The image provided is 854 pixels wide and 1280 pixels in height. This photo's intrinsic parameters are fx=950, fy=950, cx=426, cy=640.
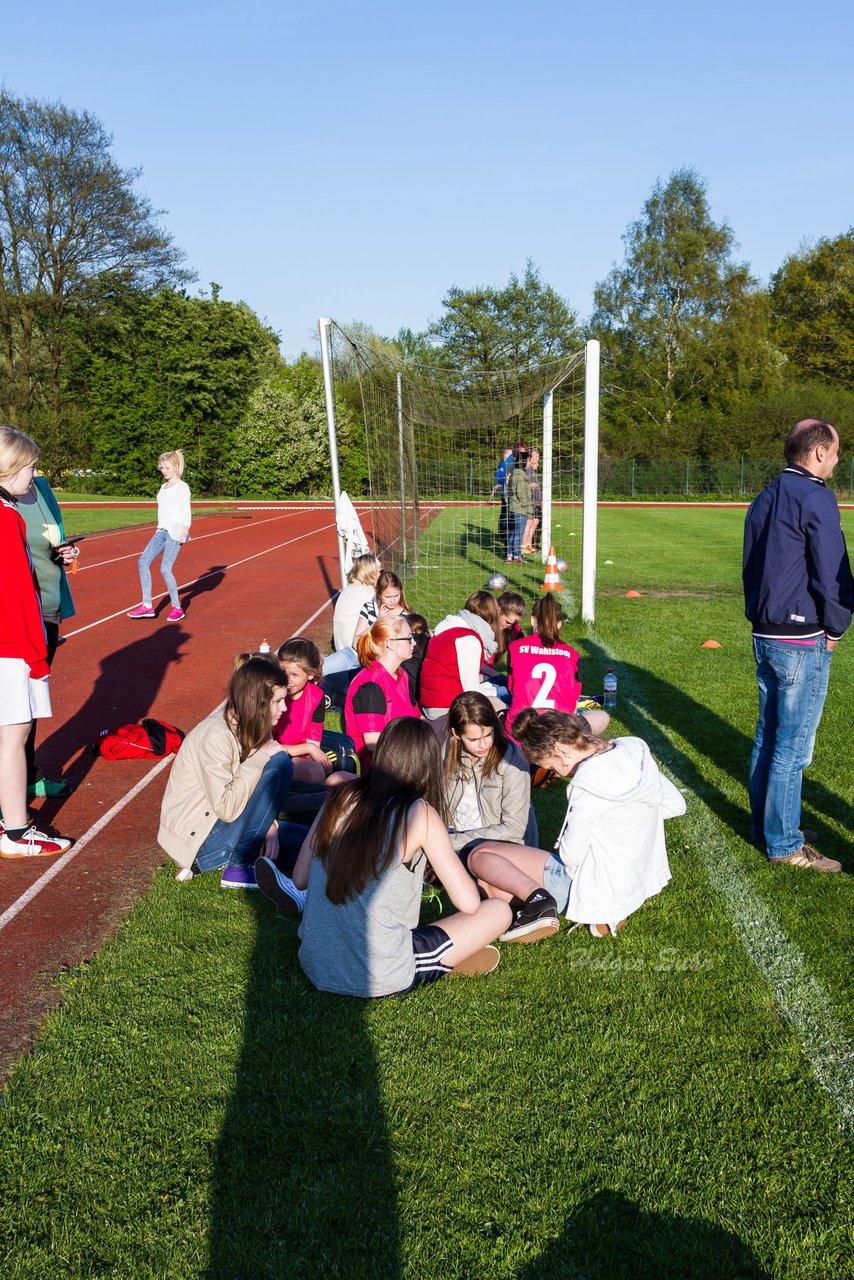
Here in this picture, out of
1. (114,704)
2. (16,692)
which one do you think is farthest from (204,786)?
(114,704)

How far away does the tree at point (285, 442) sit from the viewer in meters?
37.8

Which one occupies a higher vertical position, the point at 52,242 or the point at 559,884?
the point at 52,242

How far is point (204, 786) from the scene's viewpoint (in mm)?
4836

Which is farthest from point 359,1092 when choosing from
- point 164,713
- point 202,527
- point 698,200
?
point 698,200

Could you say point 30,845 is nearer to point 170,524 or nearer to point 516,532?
point 170,524

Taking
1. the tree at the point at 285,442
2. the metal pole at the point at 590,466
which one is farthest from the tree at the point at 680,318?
the metal pole at the point at 590,466

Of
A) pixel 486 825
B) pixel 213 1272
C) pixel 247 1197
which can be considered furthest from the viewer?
pixel 486 825

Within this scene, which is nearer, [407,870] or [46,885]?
[407,870]

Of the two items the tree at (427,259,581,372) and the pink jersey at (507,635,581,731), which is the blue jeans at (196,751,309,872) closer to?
the pink jersey at (507,635,581,731)

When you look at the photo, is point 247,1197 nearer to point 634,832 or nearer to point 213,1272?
point 213,1272

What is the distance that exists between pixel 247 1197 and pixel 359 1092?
0.54 meters

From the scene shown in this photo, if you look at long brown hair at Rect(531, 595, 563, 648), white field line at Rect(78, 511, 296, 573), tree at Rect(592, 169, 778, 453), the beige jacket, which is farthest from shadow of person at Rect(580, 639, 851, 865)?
tree at Rect(592, 169, 778, 453)

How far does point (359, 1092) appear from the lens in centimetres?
322

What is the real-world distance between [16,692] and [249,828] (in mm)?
1414
